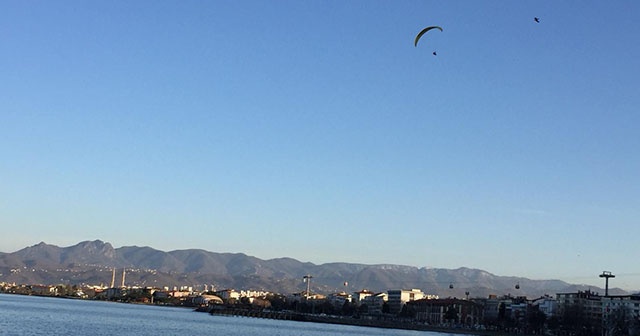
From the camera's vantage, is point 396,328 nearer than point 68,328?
No

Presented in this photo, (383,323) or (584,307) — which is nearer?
(584,307)

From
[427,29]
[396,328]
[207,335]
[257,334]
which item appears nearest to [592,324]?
[396,328]

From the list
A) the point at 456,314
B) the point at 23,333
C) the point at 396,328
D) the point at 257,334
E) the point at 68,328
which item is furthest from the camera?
the point at 456,314

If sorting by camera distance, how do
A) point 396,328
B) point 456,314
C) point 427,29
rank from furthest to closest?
point 456,314
point 396,328
point 427,29

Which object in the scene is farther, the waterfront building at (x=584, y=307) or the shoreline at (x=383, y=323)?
the waterfront building at (x=584, y=307)

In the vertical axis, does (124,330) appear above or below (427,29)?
below

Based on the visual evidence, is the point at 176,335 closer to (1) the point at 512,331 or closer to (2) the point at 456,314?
(1) the point at 512,331

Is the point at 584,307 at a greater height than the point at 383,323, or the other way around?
the point at 584,307

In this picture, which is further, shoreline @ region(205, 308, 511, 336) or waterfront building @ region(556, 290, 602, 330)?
waterfront building @ region(556, 290, 602, 330)

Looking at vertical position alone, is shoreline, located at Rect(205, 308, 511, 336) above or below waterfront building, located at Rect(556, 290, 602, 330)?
below

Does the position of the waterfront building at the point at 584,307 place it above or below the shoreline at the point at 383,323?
above
